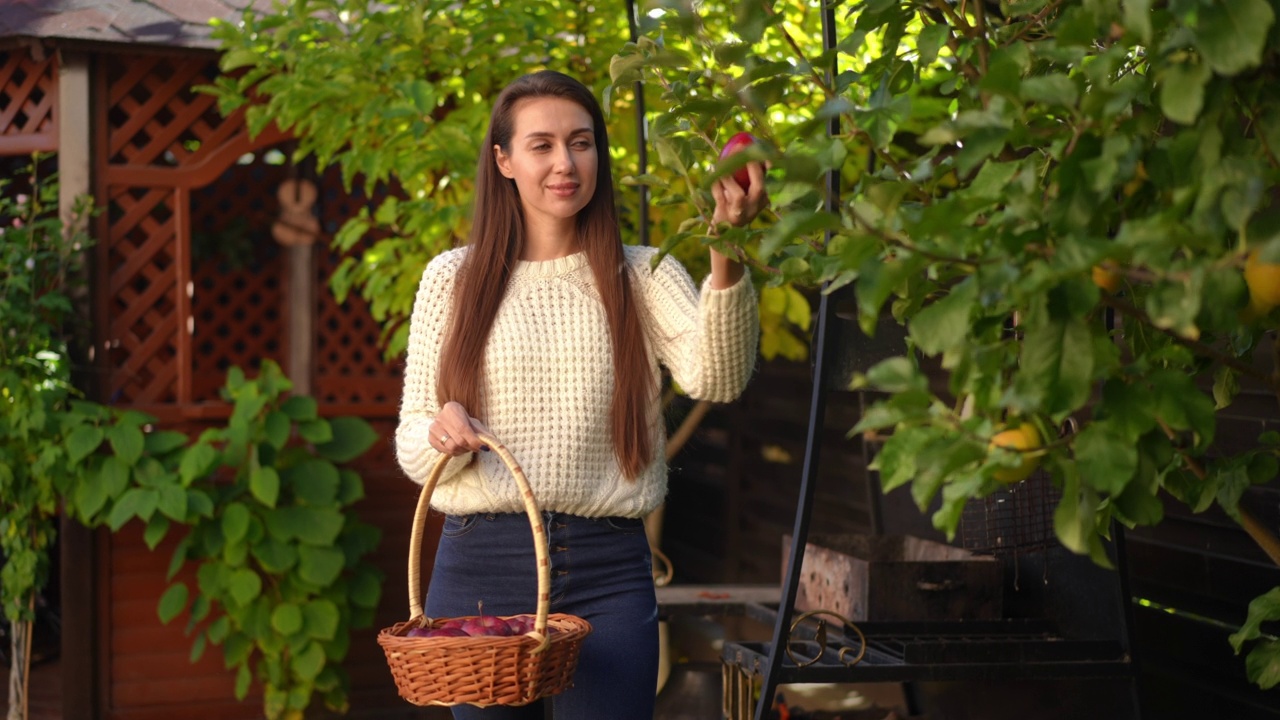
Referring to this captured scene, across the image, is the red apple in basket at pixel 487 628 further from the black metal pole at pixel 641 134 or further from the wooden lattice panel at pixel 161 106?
the wooden lattice panel at pixel 161 106

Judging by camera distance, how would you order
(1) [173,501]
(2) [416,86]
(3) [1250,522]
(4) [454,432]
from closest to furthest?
(3) [1250,522] → (4) [454,432] → (2) [416,86] → (1) [173,501]

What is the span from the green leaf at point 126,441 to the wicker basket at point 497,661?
311 centimetres

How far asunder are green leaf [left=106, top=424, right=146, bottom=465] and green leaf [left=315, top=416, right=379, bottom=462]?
62cm

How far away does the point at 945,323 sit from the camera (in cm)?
111

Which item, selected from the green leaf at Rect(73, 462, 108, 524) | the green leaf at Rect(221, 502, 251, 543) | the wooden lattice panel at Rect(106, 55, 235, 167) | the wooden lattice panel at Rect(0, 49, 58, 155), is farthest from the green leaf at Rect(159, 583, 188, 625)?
the wooden lattice panel at Rect(0, 49, 58, 155)

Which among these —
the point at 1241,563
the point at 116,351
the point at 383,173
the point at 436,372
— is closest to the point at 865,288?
the point at 436,372

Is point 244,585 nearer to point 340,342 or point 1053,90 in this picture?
point 340,342

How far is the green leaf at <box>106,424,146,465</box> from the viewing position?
4.80 metres

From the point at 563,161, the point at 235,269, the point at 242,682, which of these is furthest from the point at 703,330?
the point at 235,269

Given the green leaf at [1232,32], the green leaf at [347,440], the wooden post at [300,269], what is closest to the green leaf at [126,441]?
the green leaf at [347,440]

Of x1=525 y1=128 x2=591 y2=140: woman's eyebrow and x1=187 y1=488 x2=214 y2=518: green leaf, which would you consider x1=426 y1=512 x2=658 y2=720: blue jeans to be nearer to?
x1=525 y1=128 x2=591 y2=140: woman's eyebrow

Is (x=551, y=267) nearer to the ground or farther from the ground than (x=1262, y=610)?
farther from the ground

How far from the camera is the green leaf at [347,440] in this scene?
16.8ft

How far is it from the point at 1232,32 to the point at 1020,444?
0.35 m
